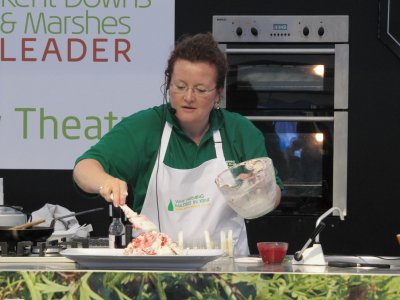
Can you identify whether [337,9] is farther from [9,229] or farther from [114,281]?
[114,281]

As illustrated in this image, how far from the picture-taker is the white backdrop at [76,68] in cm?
419

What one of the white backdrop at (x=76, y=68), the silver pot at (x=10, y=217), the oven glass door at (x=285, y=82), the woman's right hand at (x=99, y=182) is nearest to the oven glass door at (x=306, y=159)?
the oven glass door at (x=285, y=82)

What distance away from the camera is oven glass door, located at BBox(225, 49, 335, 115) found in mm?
4137

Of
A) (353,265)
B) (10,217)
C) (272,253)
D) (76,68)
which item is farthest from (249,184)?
(76,68)

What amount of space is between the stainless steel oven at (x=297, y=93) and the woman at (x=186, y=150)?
4.92 ft

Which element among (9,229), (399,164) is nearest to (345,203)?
(399,164)

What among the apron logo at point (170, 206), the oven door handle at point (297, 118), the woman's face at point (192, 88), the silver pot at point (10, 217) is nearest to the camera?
the woman's face at point (192, 88)

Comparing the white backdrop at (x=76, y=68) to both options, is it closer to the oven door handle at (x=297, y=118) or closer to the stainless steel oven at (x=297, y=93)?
the stainless steel oven at (x=297, y=93)

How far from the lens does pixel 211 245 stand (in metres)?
2.20

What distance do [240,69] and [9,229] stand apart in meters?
2.20

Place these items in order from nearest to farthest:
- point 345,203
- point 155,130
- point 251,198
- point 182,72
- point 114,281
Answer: point 114,281 → point 251,198 → point 182,72 → point 155,130 → point 345,203

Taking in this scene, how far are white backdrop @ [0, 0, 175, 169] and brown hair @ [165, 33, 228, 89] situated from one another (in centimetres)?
172

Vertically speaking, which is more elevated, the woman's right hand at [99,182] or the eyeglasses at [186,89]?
the eyeglasses at [186,89]

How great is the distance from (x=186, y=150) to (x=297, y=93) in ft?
5.52
